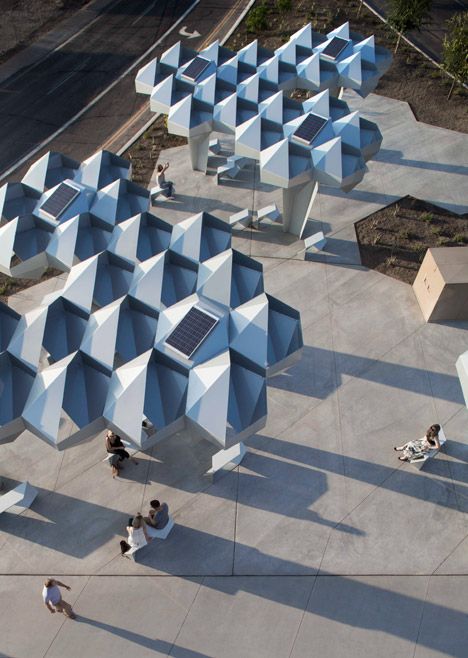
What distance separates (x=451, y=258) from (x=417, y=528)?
22.6ft

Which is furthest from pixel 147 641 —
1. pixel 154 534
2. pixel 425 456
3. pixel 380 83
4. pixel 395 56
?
pixel 395 56

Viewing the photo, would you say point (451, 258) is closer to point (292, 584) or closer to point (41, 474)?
point (292, 584)

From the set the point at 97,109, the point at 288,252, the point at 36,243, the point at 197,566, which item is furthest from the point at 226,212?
the point at 197,566

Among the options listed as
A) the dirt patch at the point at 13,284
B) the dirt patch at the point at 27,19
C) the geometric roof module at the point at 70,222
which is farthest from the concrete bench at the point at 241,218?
the dirt patch at the point at 27,19

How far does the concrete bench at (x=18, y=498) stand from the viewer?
1002 cm

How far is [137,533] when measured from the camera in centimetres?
916

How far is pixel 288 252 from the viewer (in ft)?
49.6

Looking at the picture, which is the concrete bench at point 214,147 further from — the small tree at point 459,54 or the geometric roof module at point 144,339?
the small tree at point 459,54

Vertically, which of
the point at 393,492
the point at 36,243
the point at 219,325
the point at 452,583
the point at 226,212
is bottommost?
the point at 452,583

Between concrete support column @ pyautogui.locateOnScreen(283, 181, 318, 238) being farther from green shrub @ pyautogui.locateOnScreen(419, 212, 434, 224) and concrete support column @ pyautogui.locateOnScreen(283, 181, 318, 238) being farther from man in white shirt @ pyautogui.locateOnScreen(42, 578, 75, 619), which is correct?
man in white shirt @ pyautogui.locateOnScreen(42, 578, 75, 619)

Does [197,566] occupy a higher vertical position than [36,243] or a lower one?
lower

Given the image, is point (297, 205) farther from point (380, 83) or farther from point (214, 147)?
point (380, 83)

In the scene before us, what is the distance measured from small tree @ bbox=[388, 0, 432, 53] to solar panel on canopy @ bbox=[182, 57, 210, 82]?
10.9 meters

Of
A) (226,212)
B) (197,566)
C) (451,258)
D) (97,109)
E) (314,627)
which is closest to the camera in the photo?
(314,627)
